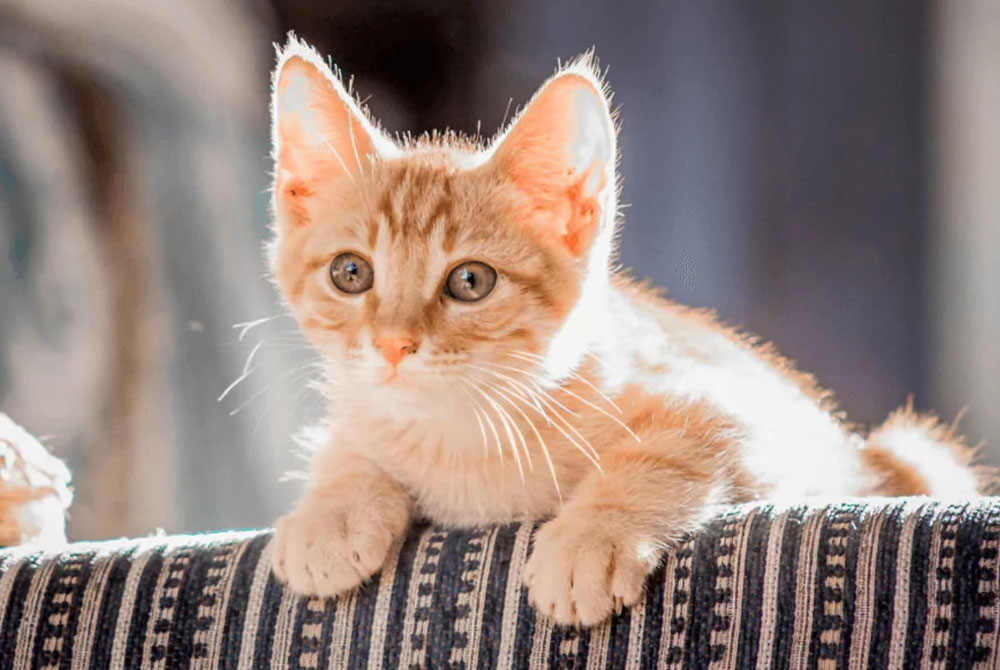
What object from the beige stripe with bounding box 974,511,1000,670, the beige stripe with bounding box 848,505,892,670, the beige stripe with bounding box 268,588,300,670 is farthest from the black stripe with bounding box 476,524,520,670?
A: the beige stripe with bounding box 974,511,1000,670

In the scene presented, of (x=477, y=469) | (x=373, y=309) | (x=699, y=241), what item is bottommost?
(x=477, y=469)

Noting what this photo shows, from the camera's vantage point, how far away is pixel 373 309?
1.14 metres

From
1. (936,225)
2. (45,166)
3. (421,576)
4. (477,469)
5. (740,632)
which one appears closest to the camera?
(740,632)

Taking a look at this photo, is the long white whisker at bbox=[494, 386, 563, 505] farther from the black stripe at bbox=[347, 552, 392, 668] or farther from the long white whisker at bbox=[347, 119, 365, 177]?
the long white whisker at bbox=[347, 119, 365, 177]

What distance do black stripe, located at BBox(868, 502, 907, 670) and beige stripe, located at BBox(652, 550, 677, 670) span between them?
0.58ft

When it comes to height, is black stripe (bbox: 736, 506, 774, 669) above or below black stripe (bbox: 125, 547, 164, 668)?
above

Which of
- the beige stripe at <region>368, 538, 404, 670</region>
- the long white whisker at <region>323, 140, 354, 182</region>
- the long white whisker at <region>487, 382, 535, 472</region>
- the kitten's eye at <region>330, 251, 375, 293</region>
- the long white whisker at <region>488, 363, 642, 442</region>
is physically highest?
the long white whisker at <region>323, 140, 354, 182</region>

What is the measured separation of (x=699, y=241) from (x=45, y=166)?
1329 millimetres

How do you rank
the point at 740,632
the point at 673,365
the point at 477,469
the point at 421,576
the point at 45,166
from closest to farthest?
1. the point at 740,632
2. the point at 421,576
3. the point at 477,469
4. the point at 673,365
5. the point at 45,166

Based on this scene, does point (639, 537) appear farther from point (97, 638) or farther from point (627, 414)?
point (97, 638)

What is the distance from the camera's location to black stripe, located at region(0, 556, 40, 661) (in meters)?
1.10

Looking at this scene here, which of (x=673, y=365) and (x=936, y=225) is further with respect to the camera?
(x=936, y=225)

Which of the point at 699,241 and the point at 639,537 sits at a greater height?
the point at 699,241

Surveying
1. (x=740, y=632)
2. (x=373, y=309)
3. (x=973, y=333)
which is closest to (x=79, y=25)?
(x=373, y=309)
